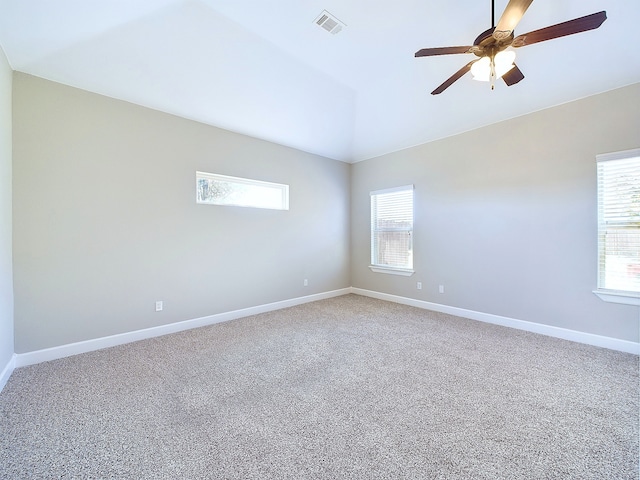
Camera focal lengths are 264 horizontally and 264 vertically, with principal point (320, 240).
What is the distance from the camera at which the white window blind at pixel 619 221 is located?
8.95 feet

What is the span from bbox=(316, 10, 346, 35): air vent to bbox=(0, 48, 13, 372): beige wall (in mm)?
2757

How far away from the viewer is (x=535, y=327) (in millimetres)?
3316

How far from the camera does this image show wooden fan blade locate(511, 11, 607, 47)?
1505 millimetres

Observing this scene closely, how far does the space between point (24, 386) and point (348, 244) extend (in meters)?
4.71

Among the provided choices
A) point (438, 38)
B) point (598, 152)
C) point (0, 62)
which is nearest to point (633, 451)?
point (598, 152)

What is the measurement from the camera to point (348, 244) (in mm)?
5598

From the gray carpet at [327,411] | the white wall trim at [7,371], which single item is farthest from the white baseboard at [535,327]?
the white wall trim at [7,371]

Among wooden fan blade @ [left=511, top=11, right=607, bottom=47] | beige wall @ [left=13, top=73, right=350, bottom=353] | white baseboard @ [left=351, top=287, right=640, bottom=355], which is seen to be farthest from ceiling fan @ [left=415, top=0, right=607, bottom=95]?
beige wall @ [left=13, top=73, right=350, bottom=353]

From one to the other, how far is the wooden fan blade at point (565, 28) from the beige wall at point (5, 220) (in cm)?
405

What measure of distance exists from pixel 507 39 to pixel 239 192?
341 cm

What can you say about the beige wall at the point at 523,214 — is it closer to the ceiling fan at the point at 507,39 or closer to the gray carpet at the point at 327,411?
the gray carpet at the point at 327,411

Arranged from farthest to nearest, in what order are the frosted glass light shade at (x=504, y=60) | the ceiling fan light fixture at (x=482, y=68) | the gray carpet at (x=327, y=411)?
the ceiling fan light fixture at (x=482, y=68) < the frosted glass light shade at (x=504, y=60) < the gray carpet at (x=327, y=411)

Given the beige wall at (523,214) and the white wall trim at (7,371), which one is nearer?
the white wall trim at (7,371)

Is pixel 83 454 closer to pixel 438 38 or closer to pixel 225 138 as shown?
pixel 225 138
